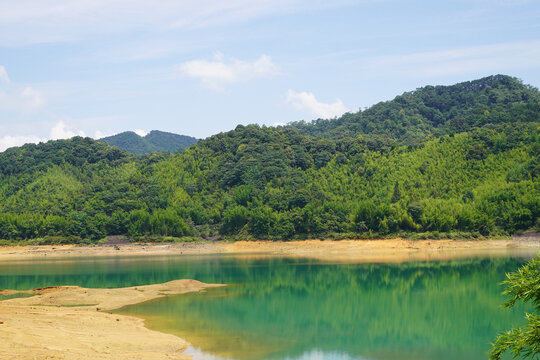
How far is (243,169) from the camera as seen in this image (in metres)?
107

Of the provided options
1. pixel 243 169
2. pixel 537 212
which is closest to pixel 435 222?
pixel 537 212

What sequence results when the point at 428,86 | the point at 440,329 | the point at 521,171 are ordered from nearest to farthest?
the point at 440,329, the point at 521,171, the point at 428,86

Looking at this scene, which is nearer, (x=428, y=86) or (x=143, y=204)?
(x=143, y=204)

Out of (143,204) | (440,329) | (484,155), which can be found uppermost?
(484,155)

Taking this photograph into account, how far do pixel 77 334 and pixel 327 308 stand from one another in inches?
607

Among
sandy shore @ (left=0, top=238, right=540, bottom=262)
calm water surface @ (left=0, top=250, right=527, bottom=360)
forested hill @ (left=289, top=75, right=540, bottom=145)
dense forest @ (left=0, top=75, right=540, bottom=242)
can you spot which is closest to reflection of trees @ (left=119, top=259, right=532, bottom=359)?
calm water surface @ (left=0, top=250, right=527, bottom=360)

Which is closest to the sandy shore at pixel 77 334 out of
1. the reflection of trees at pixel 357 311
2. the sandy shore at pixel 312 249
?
the reflection of trees at pixel 357 311

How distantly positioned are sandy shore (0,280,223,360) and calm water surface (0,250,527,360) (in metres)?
1.46

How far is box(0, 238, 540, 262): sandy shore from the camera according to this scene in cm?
7194

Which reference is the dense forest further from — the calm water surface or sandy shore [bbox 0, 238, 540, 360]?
the calm water surface

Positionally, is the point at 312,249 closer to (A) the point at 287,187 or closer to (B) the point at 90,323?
(A) the point at 287,187

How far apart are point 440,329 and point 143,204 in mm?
80520

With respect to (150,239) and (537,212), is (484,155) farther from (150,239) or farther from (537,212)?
(150,239)

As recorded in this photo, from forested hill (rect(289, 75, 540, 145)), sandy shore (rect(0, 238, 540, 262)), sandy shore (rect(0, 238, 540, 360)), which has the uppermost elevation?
forested hill (rect(289, 75, 540, 145))
